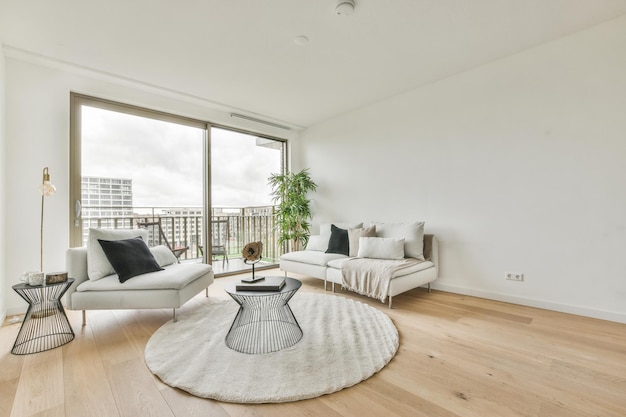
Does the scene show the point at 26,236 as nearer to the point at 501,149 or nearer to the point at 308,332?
the point at 308,332

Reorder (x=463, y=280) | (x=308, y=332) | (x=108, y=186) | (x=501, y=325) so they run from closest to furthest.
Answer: (x=308, y=332) → (x=501, y=325) → (x=463, y=280) → (x=108, y=186)

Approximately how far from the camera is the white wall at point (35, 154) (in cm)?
304

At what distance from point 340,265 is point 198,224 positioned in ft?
9.34

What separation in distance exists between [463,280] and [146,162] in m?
4.60

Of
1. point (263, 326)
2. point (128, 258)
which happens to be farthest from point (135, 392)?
point (128, 258)

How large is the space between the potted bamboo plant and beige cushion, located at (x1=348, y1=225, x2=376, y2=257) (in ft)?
4.38

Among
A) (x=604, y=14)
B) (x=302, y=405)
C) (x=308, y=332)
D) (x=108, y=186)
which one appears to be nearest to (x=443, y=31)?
(x=604, y=14)

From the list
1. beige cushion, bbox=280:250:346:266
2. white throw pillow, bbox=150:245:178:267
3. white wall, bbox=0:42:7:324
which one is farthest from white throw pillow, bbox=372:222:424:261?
white wall, bbox=0:42:7:324

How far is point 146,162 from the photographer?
172 inches

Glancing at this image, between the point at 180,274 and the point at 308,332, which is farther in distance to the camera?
the point at 180,274

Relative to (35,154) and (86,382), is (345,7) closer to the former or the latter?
(86,382)

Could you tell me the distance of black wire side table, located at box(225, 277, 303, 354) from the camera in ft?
7.20

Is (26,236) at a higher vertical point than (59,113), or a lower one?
lower

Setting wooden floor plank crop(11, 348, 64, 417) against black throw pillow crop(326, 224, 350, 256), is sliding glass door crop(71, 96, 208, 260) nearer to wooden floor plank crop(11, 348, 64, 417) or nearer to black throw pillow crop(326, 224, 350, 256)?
wooden floor plank crop(11, 348, 64, 417)
